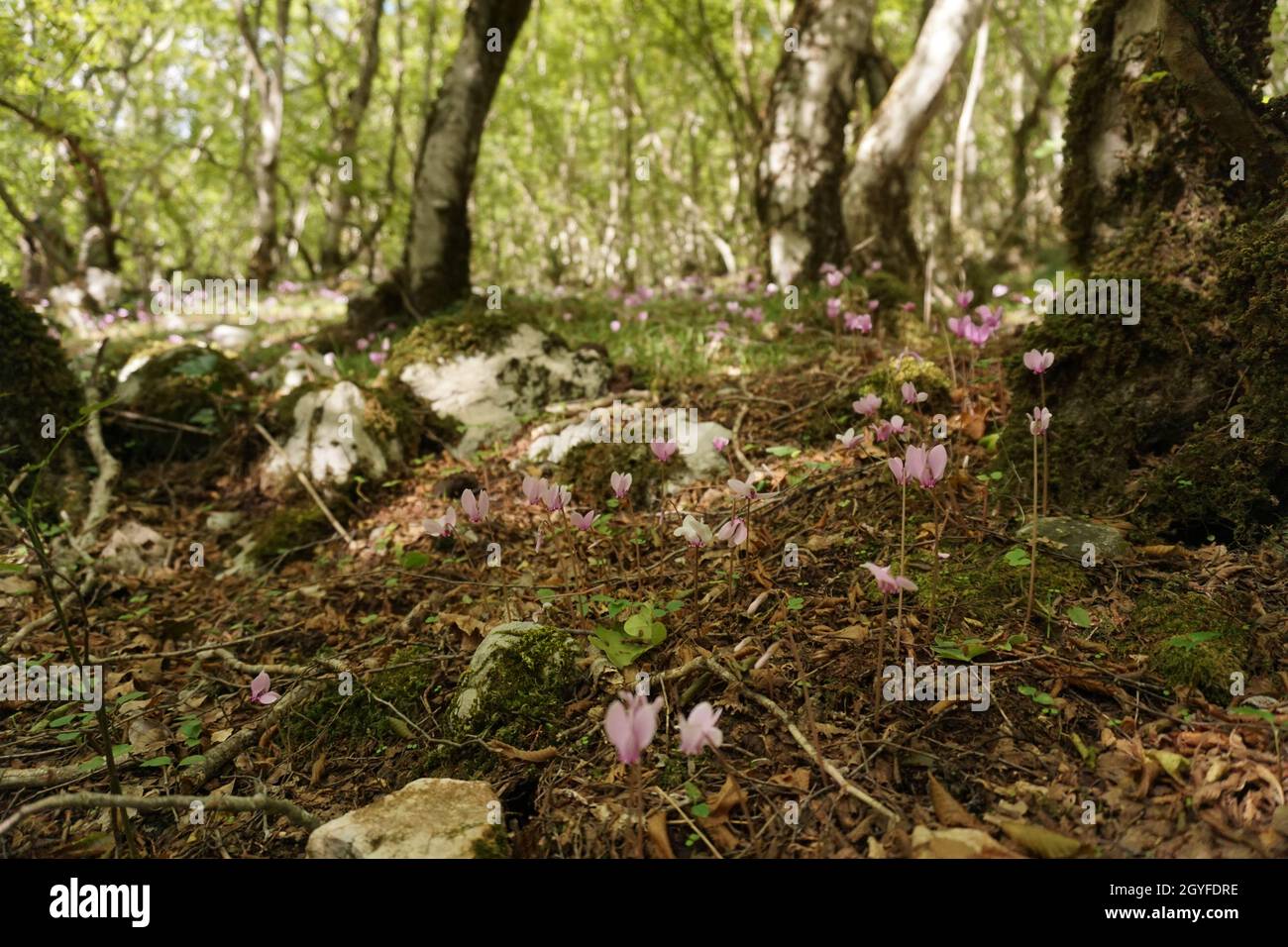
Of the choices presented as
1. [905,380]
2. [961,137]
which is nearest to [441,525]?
[905,380]

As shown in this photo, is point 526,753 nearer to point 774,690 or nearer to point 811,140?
point 774,690

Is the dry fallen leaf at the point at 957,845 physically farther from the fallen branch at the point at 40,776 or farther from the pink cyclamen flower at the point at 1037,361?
the fallen branch at the point at 40,776

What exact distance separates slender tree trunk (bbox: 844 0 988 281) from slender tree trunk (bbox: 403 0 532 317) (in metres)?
3.85

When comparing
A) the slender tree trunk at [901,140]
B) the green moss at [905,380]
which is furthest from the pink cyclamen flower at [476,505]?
the slender tree trunk at [901,140]

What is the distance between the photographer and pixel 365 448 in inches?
182

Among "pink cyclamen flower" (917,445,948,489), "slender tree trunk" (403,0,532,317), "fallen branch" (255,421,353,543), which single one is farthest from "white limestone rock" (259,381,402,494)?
"pink cyclamen flower" (917,445,948,489)

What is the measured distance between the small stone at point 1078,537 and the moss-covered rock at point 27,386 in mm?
5444

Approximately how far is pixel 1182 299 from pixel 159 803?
3750 millimetres

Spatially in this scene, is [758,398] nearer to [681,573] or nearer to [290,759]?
[681,573]

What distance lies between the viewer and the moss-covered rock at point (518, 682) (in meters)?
2.26

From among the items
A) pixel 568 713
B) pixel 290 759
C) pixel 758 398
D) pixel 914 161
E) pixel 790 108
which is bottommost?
pixel 290 759

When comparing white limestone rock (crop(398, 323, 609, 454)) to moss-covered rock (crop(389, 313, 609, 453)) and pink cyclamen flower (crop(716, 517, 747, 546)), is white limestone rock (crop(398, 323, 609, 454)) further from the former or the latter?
pink cyclamen flower (crop(716, 517, 747, 546))
